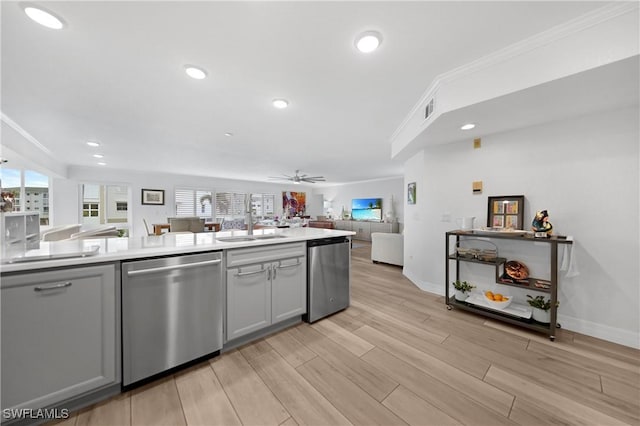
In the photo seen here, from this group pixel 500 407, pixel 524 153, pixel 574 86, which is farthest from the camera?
pixel 524 153

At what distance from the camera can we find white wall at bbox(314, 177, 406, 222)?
8.15 meters

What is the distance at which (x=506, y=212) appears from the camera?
261cm

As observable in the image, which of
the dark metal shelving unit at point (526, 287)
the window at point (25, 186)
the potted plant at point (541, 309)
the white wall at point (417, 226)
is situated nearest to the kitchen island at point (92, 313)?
the dark metal shelving unit at point (526, 287)

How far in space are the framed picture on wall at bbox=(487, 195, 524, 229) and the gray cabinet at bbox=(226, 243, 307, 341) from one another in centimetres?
232

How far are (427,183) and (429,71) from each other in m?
1.80

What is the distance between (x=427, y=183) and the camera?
335 centimetres

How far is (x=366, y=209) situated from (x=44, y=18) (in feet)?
27.8

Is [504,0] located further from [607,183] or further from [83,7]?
[83,7]

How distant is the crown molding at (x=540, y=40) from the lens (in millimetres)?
1310

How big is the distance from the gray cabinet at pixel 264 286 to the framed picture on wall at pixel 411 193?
235 centimetres

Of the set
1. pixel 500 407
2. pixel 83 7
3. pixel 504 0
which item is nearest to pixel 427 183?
pixel 504 0

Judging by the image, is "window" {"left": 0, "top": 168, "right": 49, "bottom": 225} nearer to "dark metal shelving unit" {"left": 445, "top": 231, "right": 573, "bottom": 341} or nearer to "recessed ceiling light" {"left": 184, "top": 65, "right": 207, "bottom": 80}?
"recessed ceiling light" {"left": 184, "top": 65, "right": 207, "bottom": 80}

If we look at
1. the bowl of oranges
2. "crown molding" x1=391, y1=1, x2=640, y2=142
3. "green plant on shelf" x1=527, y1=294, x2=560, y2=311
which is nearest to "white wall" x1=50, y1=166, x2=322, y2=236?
"crown molding" x1=391, y1=1, x2=640, y2=142

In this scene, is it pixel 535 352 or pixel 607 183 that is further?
pixel 607 183
